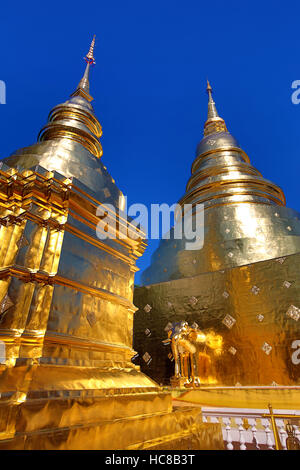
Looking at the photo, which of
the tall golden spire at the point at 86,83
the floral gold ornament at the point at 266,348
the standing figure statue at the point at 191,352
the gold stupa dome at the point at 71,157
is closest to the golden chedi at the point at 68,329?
the gold stupa dome at the point at 71,157

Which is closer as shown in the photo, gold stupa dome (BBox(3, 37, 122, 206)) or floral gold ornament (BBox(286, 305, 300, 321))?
gold stupa dome (BBox(3, 37, 122, 206))

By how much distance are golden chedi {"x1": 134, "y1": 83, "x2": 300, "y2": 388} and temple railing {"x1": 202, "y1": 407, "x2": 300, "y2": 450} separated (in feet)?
5.35

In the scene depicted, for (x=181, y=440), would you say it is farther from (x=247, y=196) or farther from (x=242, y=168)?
(x=242, y=168)

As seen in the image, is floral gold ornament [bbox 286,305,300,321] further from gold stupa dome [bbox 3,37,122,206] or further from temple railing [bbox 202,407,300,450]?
gold stupa dome [bbox 3,37,122,206]

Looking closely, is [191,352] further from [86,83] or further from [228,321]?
[86,83]

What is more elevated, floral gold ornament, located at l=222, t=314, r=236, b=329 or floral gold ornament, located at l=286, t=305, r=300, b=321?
floral gold ornament, located at l=286, t=305, r=300, b=321

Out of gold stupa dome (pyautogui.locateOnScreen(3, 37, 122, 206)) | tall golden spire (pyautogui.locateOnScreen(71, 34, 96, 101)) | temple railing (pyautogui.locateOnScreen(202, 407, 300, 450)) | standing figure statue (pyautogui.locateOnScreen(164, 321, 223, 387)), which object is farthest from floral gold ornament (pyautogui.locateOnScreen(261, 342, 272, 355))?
tall golden spire (pyautogui.locateOnScreen(71, 34, 96, 101))

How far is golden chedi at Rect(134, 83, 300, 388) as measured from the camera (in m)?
5.10

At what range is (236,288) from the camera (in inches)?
230

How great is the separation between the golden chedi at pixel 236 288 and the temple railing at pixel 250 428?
5.35 ft

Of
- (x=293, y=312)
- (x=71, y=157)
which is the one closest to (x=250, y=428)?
(x=293, y=312)

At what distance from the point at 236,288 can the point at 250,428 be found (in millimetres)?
2897

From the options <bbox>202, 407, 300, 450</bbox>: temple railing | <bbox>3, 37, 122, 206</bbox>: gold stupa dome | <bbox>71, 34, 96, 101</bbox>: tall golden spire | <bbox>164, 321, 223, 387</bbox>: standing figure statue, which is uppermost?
<bbox>71, 34, 96, 101</bbox>: tall golden spire

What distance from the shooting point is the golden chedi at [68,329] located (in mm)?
1604
